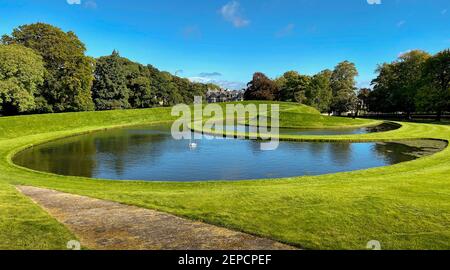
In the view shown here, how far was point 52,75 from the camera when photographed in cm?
5553

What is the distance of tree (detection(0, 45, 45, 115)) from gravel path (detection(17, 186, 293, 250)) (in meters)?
41.3

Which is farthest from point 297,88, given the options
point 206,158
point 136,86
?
point 206,158

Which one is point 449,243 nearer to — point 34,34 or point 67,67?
point 67,67

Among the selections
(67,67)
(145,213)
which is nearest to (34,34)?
(67,67)

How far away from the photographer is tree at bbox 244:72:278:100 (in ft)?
371

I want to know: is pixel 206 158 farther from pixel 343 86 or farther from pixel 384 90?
pixel 343 86

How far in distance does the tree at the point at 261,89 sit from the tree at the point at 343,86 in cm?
1960

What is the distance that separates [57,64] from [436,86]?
6993 centimetres

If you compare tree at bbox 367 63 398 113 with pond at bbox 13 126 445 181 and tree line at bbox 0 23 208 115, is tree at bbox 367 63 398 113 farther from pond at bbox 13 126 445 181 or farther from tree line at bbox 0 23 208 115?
tree line at bbox 0 23 208 115

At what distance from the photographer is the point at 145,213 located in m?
10.1

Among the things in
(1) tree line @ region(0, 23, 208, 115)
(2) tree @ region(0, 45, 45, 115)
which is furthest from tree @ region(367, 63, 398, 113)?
(2) tree @ region(0, 45, 45, 115)
